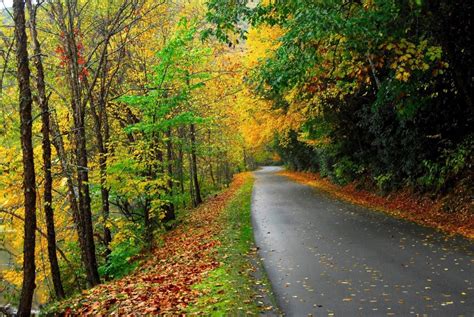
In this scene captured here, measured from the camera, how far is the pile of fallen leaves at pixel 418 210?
33.7 ft

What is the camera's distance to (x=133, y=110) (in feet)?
55.4

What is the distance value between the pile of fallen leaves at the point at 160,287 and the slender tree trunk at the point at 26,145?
3.04 feet

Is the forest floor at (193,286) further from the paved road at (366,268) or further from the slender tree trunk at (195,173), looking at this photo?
the slender tree trunk at (195,173)

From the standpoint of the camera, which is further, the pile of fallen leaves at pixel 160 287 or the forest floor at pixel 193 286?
the pile of fallen leaves at pixel 160 287

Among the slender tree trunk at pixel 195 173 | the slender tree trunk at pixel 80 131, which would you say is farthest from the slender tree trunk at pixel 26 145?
the slender tree trunk at pixel 195 173

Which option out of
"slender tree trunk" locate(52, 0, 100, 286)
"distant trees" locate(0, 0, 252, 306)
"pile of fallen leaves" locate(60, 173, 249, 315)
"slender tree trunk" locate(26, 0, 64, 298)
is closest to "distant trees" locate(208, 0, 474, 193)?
"distant trees" locate(0, 0, 252, 306)

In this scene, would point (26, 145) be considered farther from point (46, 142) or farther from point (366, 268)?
point (366, 268)

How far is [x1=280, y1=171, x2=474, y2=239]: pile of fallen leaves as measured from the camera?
10.3 metres

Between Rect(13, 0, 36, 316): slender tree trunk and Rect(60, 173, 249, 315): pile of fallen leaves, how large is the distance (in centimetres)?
93

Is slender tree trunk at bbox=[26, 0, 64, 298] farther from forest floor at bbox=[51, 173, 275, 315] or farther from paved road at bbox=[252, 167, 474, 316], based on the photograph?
paved road at bbox=[252, 167, 474, 316]

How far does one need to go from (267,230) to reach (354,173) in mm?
10712

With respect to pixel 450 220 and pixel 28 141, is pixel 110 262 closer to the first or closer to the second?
pixel 28 141

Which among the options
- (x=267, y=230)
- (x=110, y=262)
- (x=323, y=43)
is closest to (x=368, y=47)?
(x=323, y=43)

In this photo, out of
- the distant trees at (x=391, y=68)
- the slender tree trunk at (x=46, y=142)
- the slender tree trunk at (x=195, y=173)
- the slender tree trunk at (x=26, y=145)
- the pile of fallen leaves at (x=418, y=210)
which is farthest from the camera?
the slender tree trunk at (x=195, y=173)
